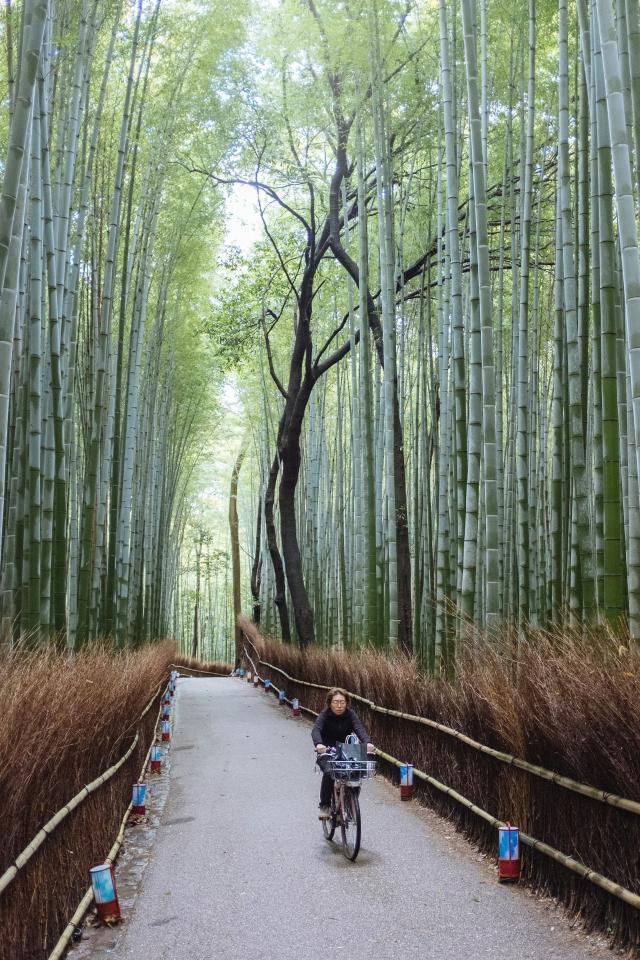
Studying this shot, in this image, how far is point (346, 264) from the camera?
8406 mm

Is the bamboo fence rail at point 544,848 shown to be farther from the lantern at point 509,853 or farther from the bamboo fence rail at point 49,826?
the bamboo fence rail at point 49,826

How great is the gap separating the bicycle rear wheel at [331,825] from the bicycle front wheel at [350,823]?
12 cm

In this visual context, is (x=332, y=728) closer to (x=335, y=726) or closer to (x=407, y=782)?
(x=335, y=726)

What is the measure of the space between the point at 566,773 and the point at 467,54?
10.9 ft

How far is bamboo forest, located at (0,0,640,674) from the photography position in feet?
12.5

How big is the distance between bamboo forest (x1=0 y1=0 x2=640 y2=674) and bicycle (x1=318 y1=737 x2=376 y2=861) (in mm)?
925

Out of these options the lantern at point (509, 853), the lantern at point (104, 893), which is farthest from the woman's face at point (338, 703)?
the lantern at point (104, 893)

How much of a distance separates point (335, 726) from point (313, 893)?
1.00m

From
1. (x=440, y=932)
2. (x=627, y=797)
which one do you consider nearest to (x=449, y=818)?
(x=440, y=932)

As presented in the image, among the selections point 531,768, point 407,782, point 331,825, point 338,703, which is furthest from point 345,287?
point 531,768

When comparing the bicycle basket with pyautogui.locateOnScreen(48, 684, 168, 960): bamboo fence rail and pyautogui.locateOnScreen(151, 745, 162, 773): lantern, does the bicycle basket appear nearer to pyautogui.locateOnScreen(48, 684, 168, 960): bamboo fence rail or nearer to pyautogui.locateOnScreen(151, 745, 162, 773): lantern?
pyautogui.locateOnScreen(48, 684, 168, 960): bamboo fence rail

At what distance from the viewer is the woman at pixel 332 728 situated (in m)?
3.96

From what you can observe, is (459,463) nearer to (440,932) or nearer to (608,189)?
(608,189)

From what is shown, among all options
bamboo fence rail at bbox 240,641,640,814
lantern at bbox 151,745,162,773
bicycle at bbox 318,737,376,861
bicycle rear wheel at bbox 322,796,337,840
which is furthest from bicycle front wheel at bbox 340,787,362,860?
lantern at bbox 151,745,162,773
